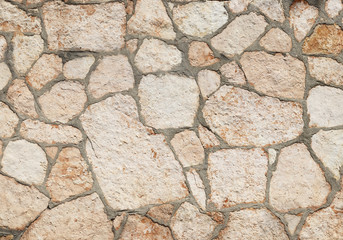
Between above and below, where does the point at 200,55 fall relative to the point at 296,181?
above

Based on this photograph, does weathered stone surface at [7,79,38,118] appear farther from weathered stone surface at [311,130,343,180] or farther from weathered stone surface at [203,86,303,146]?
weathered stone surface at [311,130,343,180]

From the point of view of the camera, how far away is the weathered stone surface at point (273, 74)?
73.0 inches

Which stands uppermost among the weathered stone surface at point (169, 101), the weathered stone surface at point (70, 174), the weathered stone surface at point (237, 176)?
the weathered stone surface at point (169, 101)

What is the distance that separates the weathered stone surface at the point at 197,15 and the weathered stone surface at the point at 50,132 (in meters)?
0.79

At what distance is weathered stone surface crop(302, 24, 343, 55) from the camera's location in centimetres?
188

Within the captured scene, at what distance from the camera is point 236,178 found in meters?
1.84

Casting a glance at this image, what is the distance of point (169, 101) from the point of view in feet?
6.06

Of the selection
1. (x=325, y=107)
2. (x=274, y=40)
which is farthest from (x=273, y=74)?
(x=325, y=107)

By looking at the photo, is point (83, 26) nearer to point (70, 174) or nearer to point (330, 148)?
point (70, 174)

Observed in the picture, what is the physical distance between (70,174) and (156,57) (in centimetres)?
75

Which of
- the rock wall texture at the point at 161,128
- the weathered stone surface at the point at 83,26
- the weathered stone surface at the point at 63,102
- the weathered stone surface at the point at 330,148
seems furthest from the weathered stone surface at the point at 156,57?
the weathered stone surface at the point at 330,148

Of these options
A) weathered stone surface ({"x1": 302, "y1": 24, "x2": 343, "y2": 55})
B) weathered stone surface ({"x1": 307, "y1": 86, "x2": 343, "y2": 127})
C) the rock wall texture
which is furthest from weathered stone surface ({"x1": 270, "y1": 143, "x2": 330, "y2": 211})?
weathered stone surface ({"x1": 302, "y1": 24, "x2": 343, "y2": 55})

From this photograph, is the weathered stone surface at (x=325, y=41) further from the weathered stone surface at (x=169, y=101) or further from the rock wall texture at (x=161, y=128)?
the weathered stone surface at (x=169, y=101)

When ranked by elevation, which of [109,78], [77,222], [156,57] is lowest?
[77,222]
